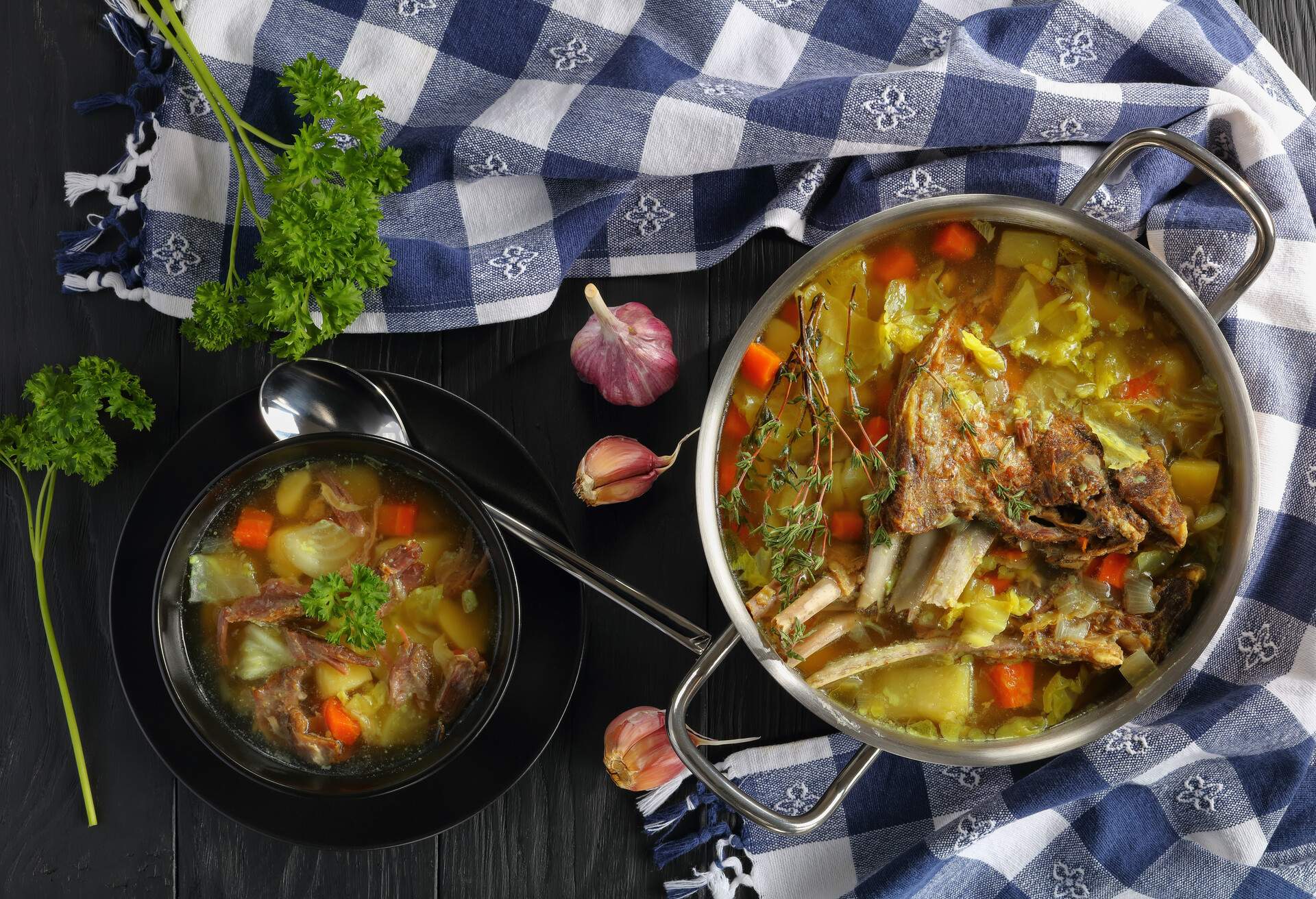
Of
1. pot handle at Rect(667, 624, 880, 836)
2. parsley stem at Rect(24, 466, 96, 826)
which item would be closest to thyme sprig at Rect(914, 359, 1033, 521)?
pot handle at Rect(667, 624, 880, 836)

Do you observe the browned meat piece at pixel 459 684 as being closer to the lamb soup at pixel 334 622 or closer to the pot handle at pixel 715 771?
the lamb soup at pixel 334 622

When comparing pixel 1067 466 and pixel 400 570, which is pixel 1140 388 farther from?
pixel 400 570

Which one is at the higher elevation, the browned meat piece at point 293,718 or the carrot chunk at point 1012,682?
the carrot chunk at point 1012,682

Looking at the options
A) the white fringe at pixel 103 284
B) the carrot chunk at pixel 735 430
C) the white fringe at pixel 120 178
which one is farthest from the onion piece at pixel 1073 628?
the white fringe at pixel 120 178

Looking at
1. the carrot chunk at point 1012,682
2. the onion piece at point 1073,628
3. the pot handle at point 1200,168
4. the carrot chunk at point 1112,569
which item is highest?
the pot handle at point 1200,168

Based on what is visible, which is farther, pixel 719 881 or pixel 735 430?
pixel 719 881

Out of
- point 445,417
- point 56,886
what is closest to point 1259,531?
point 445,417

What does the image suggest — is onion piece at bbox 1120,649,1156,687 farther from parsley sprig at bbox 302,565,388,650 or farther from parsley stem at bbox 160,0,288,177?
parsley stem at bbox 160,0,288,177

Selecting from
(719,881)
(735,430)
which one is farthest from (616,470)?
(719,881)

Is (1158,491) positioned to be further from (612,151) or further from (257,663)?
(257,663)
